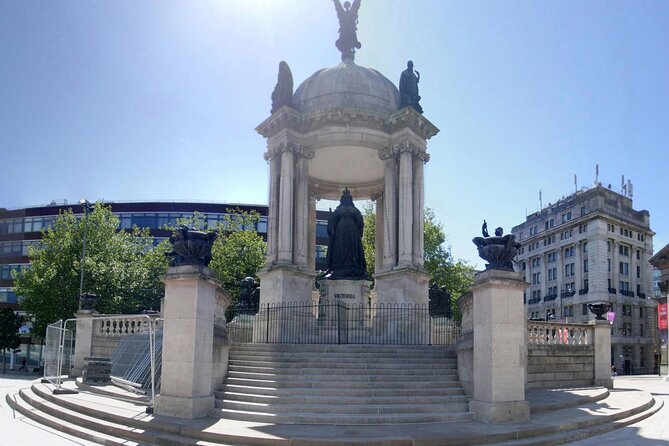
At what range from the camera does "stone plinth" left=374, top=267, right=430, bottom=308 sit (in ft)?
64.4

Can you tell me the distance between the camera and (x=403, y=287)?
19.7 meters

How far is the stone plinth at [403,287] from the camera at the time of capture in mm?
19625

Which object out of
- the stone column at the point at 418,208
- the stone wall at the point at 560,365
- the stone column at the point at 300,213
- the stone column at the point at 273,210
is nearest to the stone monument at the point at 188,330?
the stone column at the point at 273,210

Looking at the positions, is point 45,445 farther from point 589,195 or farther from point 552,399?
point 589,195

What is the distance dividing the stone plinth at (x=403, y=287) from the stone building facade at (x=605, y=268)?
63.1m

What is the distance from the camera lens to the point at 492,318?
11883 mm

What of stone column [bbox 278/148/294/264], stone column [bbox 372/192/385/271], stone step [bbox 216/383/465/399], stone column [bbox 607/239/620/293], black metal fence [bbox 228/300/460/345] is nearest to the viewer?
stone step [bbox 216/383/465/399]

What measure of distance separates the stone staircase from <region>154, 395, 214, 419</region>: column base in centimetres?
25

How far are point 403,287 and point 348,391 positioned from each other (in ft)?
25.8

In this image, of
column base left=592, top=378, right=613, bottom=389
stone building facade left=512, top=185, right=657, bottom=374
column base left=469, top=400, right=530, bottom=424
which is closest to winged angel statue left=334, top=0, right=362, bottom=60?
column base left=592, top=378, right=613, bottom=389

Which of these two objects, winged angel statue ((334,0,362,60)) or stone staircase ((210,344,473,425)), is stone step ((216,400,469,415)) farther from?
winged angel statue ((334,0,362,60))

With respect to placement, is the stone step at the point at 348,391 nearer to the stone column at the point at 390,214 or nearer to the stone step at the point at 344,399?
the stone step at the point at 344,399

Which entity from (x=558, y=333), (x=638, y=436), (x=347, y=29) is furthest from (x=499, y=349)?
(x=347, y=29)

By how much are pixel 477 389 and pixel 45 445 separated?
838 cm
